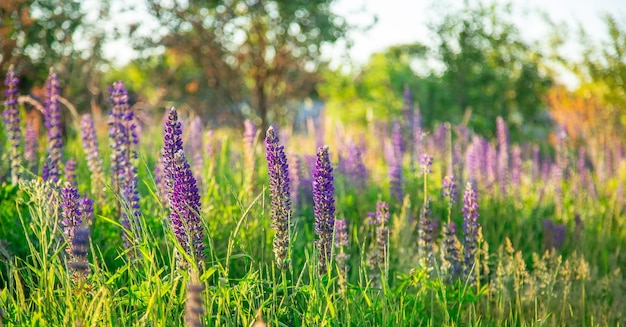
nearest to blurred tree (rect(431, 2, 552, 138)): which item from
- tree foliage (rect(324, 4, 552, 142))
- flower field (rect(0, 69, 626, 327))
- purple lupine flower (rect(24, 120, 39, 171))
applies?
tree foliage (rect(324, 4, 552, 142))

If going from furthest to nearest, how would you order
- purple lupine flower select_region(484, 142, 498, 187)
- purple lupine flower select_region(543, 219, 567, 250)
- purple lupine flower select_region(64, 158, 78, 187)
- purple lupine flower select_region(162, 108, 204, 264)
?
purple lupine flower select_region(484, 142, 498, 187)
purple lupine flower select_region(543, 219, 567, 250)
purple lupine flower select_region(64, 158, 78, 187)
purple lupine flower select_region(162, 108, 204, 264)

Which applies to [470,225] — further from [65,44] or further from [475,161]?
[65,44]

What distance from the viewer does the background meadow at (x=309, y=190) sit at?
2.69m

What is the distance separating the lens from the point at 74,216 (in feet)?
9.29

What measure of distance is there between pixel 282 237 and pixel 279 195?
19cm

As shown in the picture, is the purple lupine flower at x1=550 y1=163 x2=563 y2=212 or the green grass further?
the purple lupine flower at x1=550 y1=163 x2=563 y2=212

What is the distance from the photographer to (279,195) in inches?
107

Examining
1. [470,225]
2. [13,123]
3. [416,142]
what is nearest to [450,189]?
[470,225]

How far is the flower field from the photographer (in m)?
2.60

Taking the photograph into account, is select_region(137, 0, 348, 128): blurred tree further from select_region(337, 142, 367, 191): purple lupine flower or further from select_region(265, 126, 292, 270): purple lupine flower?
select_region(265, 126, 292, 270): purple lupine flower

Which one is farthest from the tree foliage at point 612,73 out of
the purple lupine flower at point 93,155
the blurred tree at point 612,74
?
the purple lupine flower at point 93,155

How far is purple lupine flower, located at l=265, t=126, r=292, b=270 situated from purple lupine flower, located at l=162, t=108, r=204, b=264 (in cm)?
32

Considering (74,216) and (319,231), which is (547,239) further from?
(74,216)

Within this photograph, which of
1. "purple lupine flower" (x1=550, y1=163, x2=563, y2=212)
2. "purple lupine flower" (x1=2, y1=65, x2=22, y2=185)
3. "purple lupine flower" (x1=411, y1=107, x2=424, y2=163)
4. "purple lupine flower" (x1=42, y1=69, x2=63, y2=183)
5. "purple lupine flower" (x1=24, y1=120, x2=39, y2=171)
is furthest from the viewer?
"purple lupine flower" (x1=550, y1=163, x2=563, y2=212)
